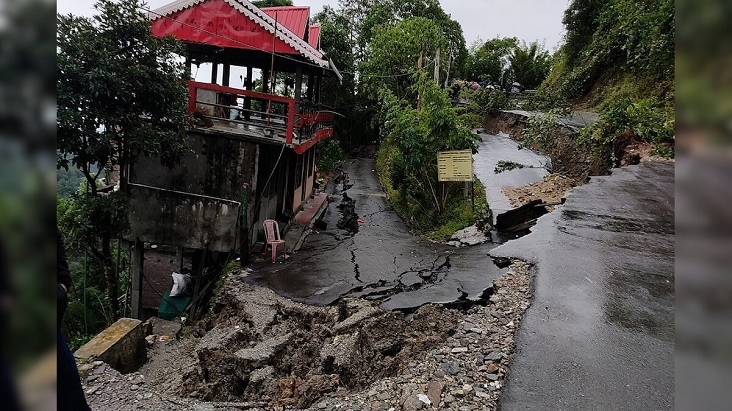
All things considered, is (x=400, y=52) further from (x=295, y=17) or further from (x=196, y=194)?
(x=196, y=194)

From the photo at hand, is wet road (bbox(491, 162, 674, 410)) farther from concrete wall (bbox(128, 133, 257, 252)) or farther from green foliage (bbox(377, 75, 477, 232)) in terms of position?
concrete wall (bbox(128, 133, 257, 252))

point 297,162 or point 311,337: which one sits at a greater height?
point 297,162

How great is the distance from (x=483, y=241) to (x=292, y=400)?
6.31m

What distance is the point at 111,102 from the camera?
5.90 m

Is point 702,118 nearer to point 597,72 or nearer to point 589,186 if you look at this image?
point 589,186

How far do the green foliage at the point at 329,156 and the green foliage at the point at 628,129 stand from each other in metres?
13.3

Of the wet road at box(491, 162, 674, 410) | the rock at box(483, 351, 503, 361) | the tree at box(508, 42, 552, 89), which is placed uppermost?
the tree at box(508, 42, 552, 89)

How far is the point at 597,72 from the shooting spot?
19.1 metres

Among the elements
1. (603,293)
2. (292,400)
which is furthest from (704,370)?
(603,293)

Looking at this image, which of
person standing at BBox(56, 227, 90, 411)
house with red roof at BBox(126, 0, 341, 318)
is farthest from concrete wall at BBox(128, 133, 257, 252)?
person standing at BBox(56, 227, 90, 411)

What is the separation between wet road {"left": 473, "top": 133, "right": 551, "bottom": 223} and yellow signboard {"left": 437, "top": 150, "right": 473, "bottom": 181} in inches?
43.6

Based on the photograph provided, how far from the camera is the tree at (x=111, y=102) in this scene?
550 cm

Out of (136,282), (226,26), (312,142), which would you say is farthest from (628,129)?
(136,282)

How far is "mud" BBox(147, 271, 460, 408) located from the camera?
464 cm
